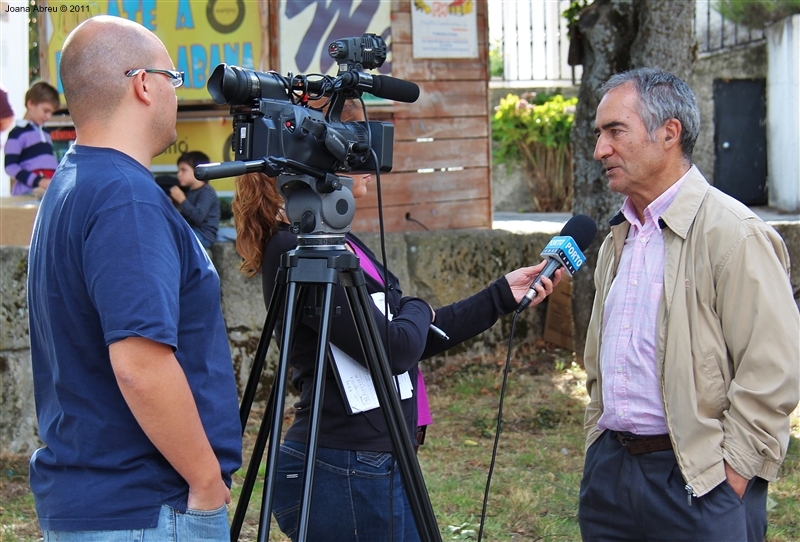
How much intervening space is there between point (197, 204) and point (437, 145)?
2065 mm

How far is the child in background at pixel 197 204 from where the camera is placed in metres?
6.04

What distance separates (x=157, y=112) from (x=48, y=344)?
0.54 meters

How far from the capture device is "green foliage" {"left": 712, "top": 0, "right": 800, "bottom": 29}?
9.69 meters

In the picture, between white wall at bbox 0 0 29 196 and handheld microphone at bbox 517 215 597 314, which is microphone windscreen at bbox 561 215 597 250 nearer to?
handheld microphone at bbox 517 215 597 314

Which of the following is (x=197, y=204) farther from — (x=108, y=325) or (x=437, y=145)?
(x=108, y=325)

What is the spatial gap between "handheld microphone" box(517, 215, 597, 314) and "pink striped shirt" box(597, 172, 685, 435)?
0.14 m

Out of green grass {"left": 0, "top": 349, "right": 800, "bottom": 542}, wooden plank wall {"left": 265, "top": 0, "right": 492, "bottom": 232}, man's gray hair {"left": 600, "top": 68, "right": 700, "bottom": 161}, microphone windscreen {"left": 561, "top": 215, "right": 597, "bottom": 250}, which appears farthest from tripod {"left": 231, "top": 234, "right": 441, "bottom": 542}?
wooden plank wall {"left": 265, "top": 0, "right": 492, "bottom": 232}

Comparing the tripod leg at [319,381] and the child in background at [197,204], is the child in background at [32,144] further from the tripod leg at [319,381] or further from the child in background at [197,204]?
the tripod leg at [319,381]

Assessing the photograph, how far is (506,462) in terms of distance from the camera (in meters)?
5.06

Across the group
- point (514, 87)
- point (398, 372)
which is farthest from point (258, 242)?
point (514, 87)

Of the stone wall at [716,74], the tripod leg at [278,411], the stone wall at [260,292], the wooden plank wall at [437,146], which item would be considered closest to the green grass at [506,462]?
the stone wall at [260,292]

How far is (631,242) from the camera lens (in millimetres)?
2684

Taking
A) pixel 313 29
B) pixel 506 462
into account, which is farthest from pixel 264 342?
pixel 313 29

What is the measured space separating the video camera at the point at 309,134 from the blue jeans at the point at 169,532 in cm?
69
